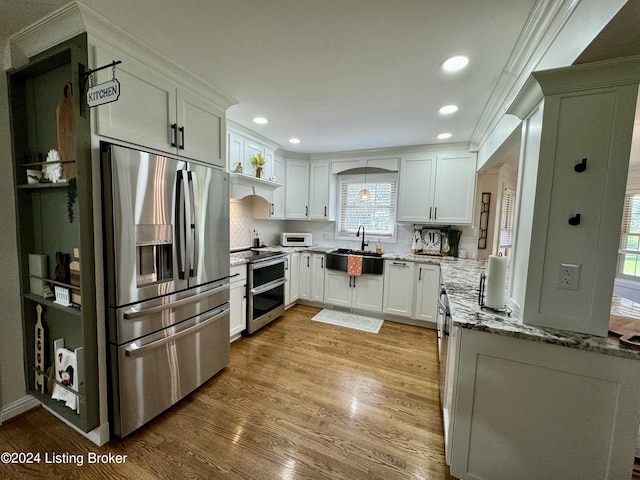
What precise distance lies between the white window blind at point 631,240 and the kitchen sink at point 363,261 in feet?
13.3

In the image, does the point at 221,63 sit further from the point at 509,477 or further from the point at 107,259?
the point at 509,477

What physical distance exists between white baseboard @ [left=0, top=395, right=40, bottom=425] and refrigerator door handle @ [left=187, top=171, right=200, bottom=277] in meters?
1.48

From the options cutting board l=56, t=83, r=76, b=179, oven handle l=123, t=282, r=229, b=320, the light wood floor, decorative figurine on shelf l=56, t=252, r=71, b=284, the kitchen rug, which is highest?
cutting board l=56, t=83, r=76, b=179

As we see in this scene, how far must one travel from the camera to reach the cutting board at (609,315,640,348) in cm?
115

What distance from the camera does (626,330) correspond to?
1.29 metres

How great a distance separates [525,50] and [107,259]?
2822 millimetres

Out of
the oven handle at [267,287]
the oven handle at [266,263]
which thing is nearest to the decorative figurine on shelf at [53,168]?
the oven handle at [266,263]

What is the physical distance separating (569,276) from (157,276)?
2370 mm

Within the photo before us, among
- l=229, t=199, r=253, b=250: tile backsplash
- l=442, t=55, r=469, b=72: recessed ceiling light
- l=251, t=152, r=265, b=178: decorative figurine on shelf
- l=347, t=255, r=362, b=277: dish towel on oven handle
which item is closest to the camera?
l=442, t=55, r=469, b=72: recessed ceiling light

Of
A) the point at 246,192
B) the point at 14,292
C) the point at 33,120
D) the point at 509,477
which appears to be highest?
the point at 33,120

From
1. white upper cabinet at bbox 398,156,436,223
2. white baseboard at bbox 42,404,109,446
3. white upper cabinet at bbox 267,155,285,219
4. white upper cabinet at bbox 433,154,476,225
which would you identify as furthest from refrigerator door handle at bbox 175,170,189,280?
white upper cabinet at bbox 433,154,476,225

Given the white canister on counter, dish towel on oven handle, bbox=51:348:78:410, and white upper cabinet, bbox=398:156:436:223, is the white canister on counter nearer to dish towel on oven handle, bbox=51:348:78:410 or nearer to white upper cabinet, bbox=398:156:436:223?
white upper cabinet, bbox=398:156:436:223

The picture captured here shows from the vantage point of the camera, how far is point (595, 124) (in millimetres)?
1179

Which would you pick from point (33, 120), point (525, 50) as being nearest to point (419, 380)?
point (525, 50)
